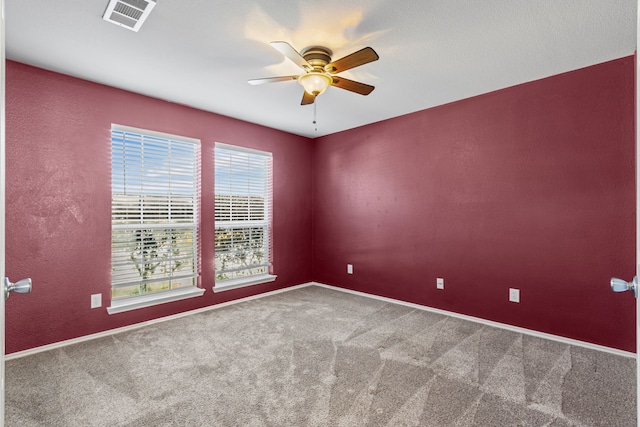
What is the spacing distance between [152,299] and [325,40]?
9.76 ft

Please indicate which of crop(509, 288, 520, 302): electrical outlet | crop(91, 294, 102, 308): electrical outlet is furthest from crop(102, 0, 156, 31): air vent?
crop(509, 288, 520, 302): electrical outlet

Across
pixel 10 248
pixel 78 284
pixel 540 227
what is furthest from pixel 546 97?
pixel 10 248

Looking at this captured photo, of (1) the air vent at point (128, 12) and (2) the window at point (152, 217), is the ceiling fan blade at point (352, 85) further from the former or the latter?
(2) the window at point (152, 217)

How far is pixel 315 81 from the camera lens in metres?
2.42

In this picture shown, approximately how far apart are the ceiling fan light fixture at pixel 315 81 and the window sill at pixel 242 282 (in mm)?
2597

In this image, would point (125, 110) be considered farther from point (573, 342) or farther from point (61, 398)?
point (573, 342)

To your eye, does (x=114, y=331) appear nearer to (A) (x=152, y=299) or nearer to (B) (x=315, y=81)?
(A) (x=152, y=299)

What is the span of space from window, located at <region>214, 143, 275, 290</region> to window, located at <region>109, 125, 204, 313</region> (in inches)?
12.5

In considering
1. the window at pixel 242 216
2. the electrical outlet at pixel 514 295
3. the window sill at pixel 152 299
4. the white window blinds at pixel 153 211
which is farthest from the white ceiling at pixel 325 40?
the window sill at pixel 152 299

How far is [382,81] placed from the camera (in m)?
2.99

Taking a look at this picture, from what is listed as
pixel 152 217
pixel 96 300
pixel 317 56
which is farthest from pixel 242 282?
pixel 317 56

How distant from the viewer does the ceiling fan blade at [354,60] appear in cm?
200

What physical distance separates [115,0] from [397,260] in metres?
3.62

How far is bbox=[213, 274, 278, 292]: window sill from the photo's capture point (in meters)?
3.94
